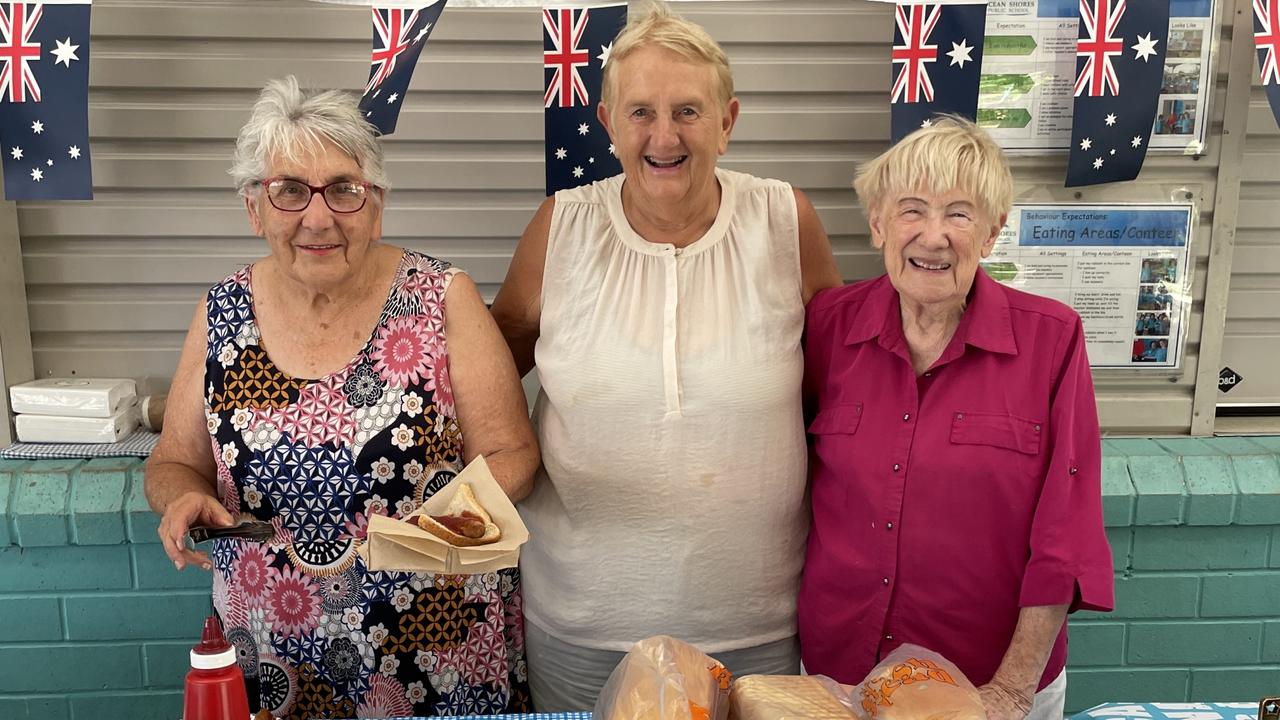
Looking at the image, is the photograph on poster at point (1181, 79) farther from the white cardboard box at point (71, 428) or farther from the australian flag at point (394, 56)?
the white cardboard box at point (71, 428)

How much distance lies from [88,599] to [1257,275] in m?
3.85

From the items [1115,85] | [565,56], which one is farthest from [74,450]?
[1115,85]

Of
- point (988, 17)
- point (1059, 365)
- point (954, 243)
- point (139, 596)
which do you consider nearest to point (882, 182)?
point (954, 243)

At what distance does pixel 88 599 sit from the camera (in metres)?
2.92

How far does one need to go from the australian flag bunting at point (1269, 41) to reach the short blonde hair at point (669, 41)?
5.54ft

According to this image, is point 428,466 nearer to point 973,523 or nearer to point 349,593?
point 349,593

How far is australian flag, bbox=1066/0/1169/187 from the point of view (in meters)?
2.81

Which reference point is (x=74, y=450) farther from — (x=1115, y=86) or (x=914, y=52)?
(x=1115, y=86)

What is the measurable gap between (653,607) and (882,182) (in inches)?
41.3

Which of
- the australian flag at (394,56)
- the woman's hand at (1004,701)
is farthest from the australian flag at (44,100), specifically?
the woman's hand at (1004,701)

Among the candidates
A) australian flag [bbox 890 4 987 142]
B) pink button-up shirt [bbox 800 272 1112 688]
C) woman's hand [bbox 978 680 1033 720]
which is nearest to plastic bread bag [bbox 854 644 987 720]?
woman's hand [bbox 978 680 1033 720]

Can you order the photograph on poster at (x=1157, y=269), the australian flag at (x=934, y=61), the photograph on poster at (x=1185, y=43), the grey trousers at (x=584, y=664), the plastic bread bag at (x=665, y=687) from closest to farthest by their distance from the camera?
the plastic bread bag at (x=665, y=687), the grey trousers at (x=584, y=664), the australian flag at (x=934, y=61), the photograph on poster at (x=1185, y=43), the photograph on poster at (x=1157, y=269)

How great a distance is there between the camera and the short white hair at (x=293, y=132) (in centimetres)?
199

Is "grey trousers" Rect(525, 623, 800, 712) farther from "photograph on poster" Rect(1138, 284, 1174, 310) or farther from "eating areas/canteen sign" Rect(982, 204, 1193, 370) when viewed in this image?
"photograph on poster" Rect(1138, 284, 1174, 310)
